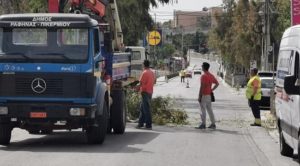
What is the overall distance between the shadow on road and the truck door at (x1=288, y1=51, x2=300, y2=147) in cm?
371

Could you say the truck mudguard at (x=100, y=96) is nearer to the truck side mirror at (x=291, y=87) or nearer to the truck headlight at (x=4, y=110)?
the truck headlight at (x=4, y=110)

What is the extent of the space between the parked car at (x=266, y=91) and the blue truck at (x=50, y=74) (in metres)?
18.8

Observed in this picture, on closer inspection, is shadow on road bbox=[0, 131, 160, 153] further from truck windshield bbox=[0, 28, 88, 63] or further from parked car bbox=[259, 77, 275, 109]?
parked car bbox=[259, 77, 275, 109]

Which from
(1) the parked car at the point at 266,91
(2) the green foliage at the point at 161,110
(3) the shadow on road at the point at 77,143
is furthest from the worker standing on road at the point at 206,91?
(1) the parked car at the point at 266,91

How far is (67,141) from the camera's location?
16438mm

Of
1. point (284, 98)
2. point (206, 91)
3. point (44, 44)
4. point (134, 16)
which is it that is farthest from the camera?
point (134, 16)

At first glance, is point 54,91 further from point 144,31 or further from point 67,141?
point 144,31

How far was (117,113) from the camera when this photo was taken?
60.8ft

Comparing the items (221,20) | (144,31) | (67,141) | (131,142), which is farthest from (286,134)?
(221,20)

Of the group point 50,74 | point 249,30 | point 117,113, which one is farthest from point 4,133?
point 249,30

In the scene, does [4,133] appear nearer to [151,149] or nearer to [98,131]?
[98,131]

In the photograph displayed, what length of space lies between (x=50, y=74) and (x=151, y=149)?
2.66 meters

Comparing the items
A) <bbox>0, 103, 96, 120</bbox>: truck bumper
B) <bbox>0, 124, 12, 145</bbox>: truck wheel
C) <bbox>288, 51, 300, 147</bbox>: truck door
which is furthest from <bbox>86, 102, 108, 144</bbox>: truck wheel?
<bbox>288, 51, 300, 147</bbox>: truck door

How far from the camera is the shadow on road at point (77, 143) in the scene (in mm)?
14695
